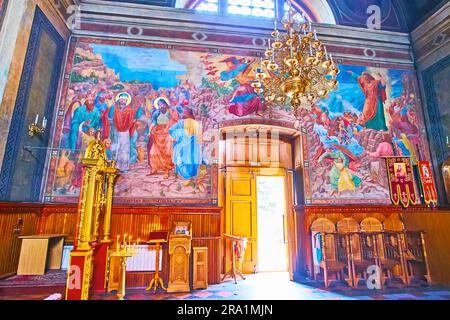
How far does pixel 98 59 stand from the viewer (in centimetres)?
616

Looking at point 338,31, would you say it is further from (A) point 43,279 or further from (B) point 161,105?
(A) point 43,279

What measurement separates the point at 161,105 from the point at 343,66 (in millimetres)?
5329

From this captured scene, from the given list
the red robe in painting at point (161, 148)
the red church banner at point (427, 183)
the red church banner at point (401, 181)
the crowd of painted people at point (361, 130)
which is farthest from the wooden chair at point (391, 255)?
the red robe in painting at point (161, 148)

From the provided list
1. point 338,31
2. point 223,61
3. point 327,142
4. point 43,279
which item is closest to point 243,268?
point 327,142

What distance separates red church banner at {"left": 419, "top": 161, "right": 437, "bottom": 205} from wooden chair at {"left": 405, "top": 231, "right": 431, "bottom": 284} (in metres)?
1.25

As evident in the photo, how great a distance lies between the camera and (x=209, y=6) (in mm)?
7473

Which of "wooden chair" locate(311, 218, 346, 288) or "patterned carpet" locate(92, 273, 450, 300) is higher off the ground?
"wooden chair" locate(311, 218, 346, 288)

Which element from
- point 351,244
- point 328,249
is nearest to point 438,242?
point 351,244

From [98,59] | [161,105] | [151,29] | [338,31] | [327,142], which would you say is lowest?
[327,142]

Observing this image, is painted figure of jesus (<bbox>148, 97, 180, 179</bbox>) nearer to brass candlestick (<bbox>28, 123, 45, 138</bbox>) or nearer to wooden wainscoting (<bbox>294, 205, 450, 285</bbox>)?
brass candlestick (<bbox>28, 123, 45, 138</bbox>)

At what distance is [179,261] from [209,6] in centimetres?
724

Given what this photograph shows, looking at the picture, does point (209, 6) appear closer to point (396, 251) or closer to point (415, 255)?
point (396, 251)

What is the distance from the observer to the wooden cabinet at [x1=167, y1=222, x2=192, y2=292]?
4.79 metres

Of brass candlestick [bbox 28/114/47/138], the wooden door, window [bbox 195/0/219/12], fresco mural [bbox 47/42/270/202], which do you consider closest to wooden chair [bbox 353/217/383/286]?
the wooden door
